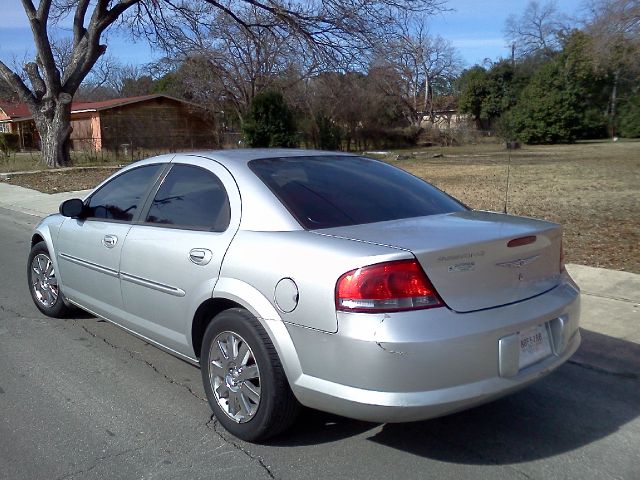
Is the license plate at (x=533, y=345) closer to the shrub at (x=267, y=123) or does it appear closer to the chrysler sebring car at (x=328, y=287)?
the chrysler sebring car at (x=328, y=287)

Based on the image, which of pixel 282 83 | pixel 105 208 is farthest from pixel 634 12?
pixel 105 208

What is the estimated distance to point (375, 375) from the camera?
3.13 m

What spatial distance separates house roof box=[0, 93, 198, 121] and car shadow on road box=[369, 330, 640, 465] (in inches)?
1509

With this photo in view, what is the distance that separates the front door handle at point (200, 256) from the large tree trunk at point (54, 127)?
79.5ft

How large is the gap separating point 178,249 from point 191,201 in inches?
15.3

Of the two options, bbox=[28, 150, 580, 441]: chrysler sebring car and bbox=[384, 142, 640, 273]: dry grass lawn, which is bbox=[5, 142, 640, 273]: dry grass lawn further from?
bbox=[28, 150, 580, 441]: chrysler sebring car

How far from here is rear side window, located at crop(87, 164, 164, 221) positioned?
4852 millimetres

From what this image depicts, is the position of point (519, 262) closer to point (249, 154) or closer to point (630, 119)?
point (249, 154)

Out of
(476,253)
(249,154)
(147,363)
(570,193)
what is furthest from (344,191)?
(570,193)

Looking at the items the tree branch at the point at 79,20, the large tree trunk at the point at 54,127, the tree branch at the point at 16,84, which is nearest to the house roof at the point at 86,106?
the large tree trunk at the point at 54,127

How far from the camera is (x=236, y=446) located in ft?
12.2

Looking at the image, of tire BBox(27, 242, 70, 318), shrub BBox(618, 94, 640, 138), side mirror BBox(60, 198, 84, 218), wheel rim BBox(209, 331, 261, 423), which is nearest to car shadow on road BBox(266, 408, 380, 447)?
wheel rim BBox(209, 331, 261, 423)

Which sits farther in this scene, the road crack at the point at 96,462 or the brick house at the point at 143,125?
the brick house at the point at 143,125

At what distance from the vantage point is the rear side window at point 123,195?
191 inches
